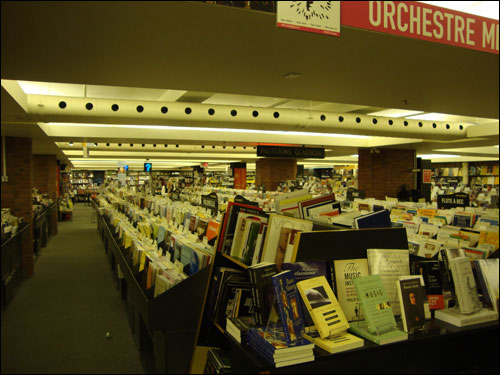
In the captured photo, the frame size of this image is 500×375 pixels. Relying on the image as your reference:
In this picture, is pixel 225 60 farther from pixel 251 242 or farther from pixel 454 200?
pixel 454 200

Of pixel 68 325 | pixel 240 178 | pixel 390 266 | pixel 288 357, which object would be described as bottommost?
pixel 68 325

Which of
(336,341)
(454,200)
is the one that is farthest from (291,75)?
(454,200)

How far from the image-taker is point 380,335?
1.72 m

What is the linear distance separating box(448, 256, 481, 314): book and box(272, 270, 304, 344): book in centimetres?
86

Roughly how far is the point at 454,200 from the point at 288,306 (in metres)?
5.28

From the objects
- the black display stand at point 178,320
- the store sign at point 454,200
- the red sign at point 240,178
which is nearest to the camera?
the black display stand at point 178,320

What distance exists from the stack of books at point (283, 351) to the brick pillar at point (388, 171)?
10838 millimetres

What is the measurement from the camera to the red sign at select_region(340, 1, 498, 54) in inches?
85.0

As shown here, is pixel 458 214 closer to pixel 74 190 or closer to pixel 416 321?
pixel 416 321

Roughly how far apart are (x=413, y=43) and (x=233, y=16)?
130cm

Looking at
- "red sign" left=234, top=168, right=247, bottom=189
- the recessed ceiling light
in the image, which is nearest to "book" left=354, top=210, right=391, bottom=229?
the recessed ceiling light

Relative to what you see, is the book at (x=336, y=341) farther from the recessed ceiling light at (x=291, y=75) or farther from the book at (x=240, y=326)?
the recessed ceiling light at (x=291, y=75)

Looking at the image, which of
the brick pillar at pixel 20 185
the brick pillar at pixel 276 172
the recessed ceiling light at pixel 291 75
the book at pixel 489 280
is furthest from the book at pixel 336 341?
the brick pillar at pixel 276 172

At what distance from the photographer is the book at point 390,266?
6.30 ft
